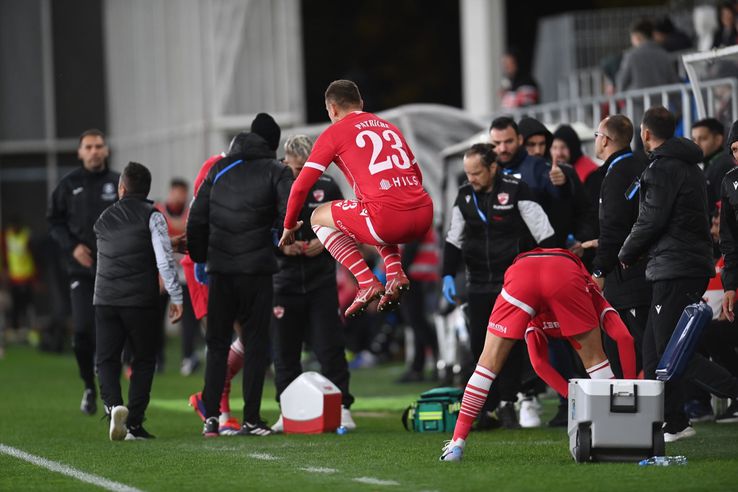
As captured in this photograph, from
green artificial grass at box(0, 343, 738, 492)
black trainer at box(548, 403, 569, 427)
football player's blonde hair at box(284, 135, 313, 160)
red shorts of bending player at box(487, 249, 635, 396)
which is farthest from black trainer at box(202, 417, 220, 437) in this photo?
red shorts of bending player at box(487, 249, 635, 396)

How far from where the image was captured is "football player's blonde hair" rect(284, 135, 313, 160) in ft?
36.6

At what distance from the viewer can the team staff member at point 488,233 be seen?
10.4 meters

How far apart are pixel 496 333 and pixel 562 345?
2.70 metres

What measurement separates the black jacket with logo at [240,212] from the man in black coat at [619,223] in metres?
2.30

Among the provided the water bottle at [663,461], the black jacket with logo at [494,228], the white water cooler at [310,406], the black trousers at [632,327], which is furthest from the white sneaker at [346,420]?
the water bottle at [663,461]

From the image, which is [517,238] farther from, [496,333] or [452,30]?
[452,30]

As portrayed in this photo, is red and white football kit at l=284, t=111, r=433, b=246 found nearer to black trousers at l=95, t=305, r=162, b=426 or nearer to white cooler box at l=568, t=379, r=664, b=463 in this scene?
white cooler box at l=568, t=379, r=664, b=463

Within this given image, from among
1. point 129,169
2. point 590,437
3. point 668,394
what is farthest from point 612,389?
point 129,169

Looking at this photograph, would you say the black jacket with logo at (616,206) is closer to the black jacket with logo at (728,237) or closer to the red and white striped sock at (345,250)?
the black jacket with logo at (728,237)

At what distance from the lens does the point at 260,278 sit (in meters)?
10.6

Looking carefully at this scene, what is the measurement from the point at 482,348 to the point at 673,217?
7.51 ft

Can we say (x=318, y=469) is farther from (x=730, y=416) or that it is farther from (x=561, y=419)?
(x=730, y=416)

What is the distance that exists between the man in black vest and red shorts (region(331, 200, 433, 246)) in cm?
188

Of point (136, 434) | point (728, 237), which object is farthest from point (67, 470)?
point (728, 237)
